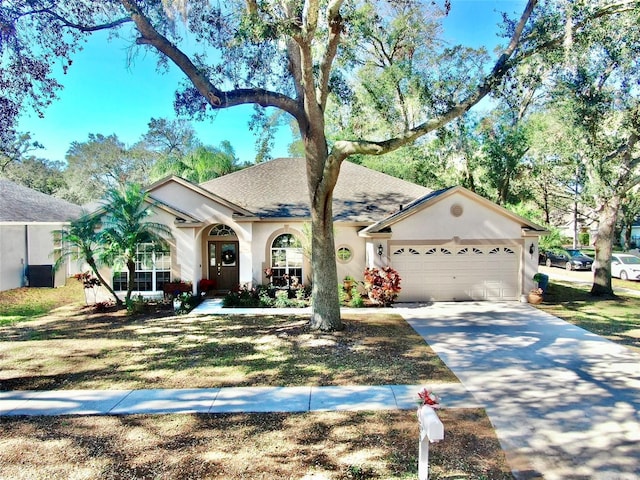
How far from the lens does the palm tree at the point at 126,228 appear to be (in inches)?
528

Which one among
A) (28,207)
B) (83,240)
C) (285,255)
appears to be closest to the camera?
(83,240)

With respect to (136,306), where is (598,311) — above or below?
below

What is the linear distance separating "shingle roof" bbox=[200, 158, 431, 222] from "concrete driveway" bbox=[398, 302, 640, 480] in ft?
21.1

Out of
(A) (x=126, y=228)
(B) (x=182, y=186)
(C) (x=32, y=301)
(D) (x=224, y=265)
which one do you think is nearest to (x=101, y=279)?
(A) (x=126, y=228)

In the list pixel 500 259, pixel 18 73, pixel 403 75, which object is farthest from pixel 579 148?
pixel 18 73

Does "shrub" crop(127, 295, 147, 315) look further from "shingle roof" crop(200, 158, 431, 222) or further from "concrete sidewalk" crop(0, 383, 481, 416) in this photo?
"concrete sidewalk" crop(0, 383, 481, 416)

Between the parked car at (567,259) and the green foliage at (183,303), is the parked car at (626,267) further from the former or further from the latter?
the green foliage at (183,303)

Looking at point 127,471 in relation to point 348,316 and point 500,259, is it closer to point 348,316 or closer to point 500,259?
point 348,316

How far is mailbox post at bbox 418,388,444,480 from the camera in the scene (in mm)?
4125

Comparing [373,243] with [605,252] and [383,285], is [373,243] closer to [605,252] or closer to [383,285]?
[383,285]

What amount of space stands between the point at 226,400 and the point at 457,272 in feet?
38.4

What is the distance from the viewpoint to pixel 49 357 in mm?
9336

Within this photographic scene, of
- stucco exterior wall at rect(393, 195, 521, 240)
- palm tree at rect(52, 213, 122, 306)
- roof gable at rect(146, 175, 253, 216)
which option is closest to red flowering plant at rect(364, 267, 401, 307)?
stucco exterior wall at rect(393, 195, 521, 240)

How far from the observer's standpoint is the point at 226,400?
22.5 feet
